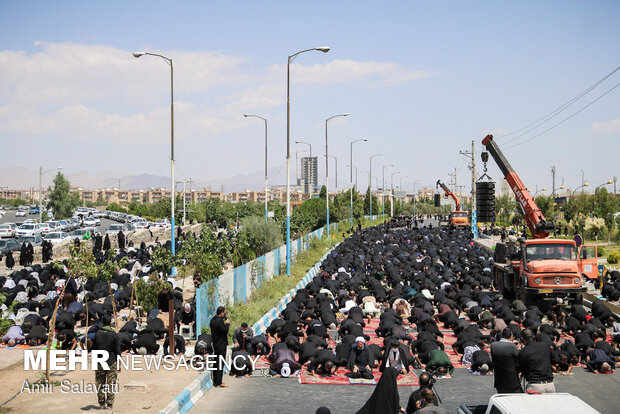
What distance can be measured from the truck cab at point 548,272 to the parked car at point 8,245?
1236 inches

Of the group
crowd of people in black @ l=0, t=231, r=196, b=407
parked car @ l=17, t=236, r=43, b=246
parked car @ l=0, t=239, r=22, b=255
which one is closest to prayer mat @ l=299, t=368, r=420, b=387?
crowd of people in black @ l=0, t=231, r=196, b=407

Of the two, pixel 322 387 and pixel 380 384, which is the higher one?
pixel 380 384

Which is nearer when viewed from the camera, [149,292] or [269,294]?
[149,292]

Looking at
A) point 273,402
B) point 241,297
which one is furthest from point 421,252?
point 273,402

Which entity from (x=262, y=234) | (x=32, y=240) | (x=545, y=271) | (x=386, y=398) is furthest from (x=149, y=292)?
(x=32, y=240)

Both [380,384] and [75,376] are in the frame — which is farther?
[75,376]

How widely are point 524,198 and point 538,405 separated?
2122cm

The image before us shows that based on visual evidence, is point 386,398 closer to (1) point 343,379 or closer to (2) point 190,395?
(2) point 190,395

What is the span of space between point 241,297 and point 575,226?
41386mm

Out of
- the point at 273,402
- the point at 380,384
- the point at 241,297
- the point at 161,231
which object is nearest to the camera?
the point at 380,384

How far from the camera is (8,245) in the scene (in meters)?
42.2

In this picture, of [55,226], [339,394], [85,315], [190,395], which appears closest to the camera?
[190,395]

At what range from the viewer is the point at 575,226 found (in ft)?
184

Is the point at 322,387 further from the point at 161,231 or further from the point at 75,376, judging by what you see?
the point at 161,231
